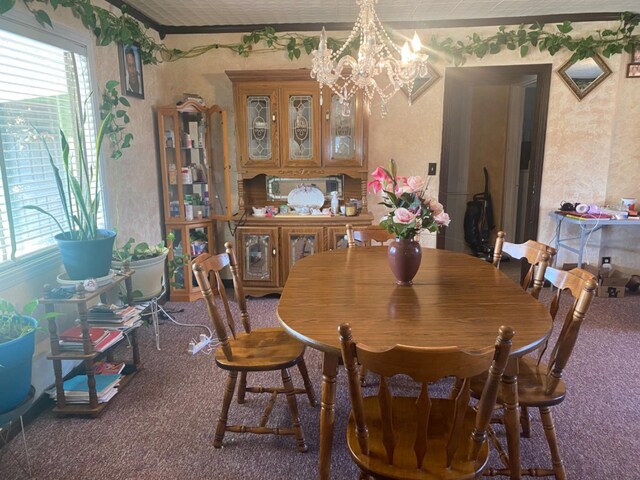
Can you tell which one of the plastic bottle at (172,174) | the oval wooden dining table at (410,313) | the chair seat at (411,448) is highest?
the plastic bottle at (172,174)

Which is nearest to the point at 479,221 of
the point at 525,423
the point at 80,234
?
the point at 525,423

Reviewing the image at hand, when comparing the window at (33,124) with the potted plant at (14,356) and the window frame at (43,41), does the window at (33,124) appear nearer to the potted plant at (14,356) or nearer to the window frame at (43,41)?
the window frame at (43,41)

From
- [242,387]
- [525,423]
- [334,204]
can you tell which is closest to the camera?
[525,423]

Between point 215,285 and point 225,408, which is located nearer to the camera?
point 225,408

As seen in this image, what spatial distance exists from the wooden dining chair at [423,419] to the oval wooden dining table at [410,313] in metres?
0.18

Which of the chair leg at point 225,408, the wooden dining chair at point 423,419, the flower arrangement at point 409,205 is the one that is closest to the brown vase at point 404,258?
the flower arrangement at point 409,205

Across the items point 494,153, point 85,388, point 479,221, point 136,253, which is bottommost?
point 85,388

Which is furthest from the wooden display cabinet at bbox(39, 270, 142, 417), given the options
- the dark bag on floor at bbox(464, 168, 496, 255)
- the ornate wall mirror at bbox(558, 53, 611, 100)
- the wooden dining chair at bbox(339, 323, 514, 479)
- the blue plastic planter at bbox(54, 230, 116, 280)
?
the dark bag on floor at bbox(464, 168, 496, 255)

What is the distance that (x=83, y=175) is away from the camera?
2.88m

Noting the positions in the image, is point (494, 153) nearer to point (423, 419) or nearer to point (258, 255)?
point (258, 255)

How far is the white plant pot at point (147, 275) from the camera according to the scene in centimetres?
291

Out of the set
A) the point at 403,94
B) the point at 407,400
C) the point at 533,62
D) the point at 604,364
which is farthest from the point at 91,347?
the point at 533,62

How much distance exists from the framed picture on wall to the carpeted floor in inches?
100.0

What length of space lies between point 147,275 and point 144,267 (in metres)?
0.06
